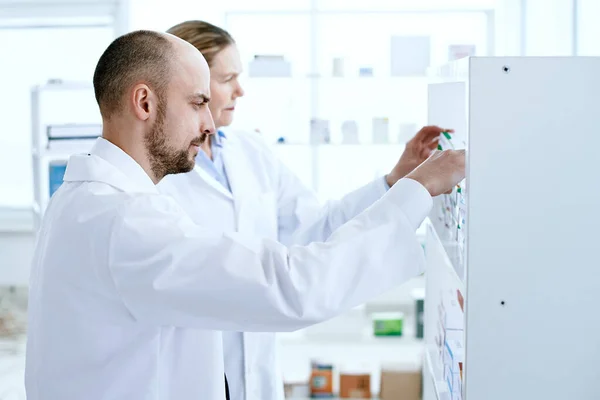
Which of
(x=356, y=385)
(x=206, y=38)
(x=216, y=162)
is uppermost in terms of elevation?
(x=206, y=38)

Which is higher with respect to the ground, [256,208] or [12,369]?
[256,208]

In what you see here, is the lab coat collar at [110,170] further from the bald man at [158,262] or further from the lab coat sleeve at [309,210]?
the lab coat sleeve at [309,210]

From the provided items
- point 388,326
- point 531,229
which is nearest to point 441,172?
point 531,229

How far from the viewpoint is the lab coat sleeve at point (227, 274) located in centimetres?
100

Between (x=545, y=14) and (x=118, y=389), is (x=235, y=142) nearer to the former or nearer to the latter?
(x=118, y=389)

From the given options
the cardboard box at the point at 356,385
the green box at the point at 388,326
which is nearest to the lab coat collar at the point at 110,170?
the cardboard box at the point at 356,385

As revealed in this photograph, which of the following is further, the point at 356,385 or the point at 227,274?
the point at 356,385

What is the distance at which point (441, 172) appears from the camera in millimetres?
1165

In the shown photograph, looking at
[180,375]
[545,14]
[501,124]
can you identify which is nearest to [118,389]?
[180,375]

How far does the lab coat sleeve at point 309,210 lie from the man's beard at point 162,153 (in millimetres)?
616

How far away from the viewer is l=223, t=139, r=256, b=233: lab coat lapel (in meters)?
1.80

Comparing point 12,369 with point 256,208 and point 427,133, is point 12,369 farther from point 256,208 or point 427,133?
point 427,133

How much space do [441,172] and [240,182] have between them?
2.55 feet

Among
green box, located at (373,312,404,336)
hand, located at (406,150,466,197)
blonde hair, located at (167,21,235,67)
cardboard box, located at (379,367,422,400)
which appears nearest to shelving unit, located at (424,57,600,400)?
hand, located at (406,150,466,197)
